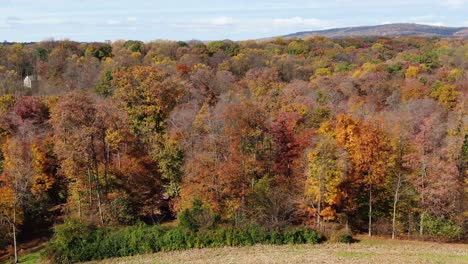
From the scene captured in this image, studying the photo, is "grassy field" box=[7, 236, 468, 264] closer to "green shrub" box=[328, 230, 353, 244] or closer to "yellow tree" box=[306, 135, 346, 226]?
"green shrub" box=[328, 230, 353, 244]

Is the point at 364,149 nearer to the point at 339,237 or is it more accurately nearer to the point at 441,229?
the point at 339,237

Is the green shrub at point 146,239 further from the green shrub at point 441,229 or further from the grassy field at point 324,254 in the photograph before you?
the green shrub at point 441,229

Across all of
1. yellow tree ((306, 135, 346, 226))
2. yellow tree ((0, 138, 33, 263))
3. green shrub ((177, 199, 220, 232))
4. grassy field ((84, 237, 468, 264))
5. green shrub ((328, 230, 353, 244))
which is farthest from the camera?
yellow tree ((0, 138, 33, 263))

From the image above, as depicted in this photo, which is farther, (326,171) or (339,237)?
(326,171)

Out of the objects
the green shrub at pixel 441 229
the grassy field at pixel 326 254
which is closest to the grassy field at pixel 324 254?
the grassy field at pixel 326 254

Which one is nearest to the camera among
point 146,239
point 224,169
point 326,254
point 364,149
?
point 326,254

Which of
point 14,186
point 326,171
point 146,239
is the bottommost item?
point 146,239

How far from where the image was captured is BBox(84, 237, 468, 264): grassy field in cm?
2953

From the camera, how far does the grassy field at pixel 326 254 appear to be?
2953 cm

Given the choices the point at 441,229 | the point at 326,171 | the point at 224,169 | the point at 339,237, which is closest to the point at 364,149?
the point at 326,171

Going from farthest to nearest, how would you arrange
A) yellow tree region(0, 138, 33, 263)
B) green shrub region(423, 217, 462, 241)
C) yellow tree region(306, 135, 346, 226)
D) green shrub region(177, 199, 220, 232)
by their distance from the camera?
1. green shrub region(423, 217, 462, 241)
2. yellow tree region(0, 138, 33, 263)
3. green shrub region(177, 199, 220, 232)
4. yellow tree region(306, 135, 346, 226)

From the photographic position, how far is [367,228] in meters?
38.6

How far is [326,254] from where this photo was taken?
30.8 metres

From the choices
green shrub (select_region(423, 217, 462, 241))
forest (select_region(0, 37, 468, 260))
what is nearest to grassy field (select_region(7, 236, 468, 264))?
green shrub (select_region(423, 217, 462, 241))
